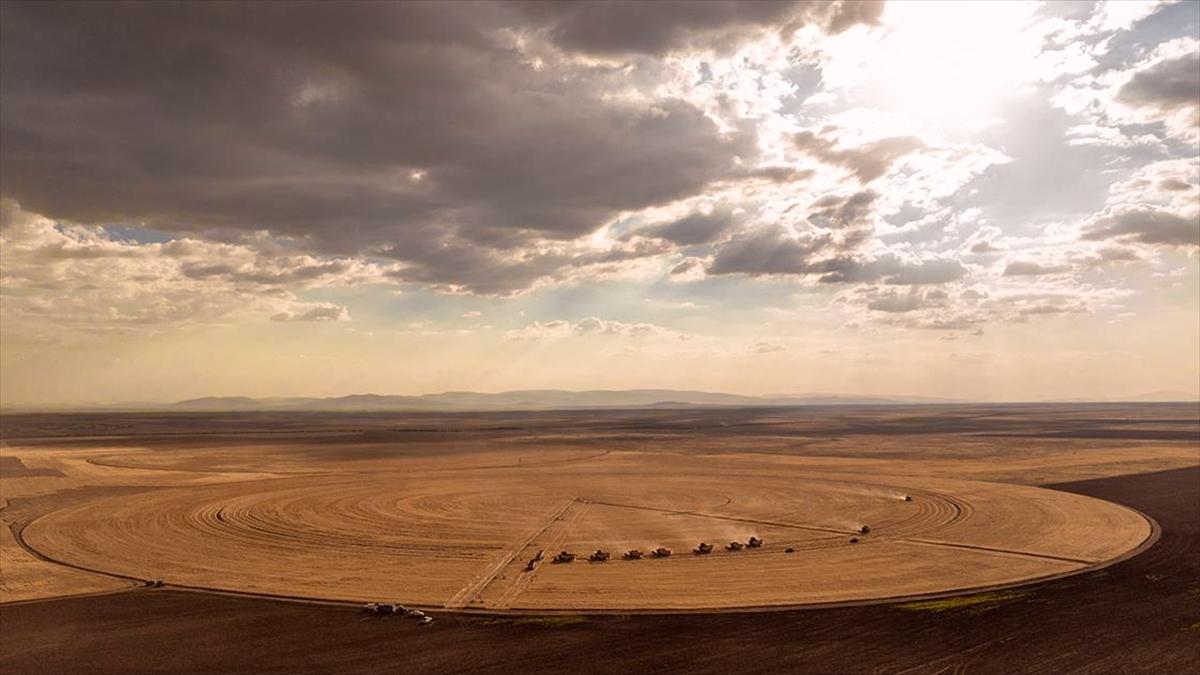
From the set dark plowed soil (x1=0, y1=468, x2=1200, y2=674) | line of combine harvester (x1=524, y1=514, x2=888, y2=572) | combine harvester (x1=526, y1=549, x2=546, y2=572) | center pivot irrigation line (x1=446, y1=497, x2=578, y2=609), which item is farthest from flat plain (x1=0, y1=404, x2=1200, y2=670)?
dark plowed soil (x1=0, y1=468, x2=1200, y2=674)

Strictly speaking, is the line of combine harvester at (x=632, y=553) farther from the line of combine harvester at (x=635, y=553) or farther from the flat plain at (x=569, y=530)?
the flat plain at (x=569, y=530)

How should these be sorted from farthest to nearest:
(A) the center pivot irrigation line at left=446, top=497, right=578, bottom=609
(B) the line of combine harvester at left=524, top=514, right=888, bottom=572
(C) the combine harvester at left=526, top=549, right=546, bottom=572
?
(B) the line of combine harvester at left=524, top=514, right=888, bottom=572 → (C) the combine harvester at left=526, top=549, right=546, bottom=572 → (A) the center pivot irrigation line at left=446, top=497, right=578, bottom=609

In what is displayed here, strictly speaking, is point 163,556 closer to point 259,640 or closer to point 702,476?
point 259,640

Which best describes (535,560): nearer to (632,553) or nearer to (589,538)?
(632,553)

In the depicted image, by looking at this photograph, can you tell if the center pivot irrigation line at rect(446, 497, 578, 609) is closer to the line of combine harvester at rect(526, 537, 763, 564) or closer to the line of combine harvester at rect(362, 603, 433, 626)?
the line of combine harvester at rect(526, 537, 763, 564)

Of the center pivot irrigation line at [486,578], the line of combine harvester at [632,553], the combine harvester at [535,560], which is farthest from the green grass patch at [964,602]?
the center pivot irrigation line at [486,578]

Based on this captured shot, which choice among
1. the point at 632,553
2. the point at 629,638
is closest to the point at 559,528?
the point at 632,553
